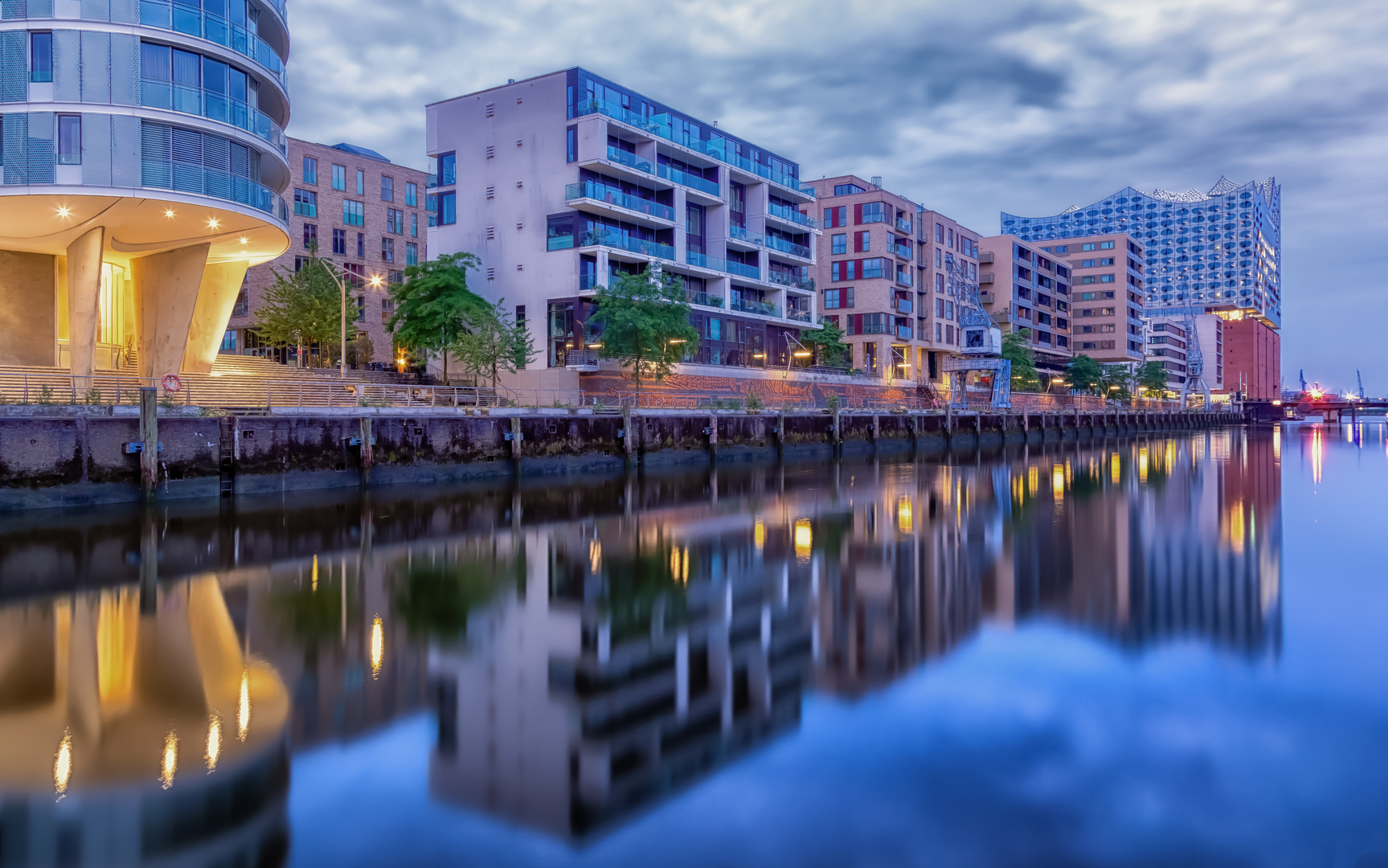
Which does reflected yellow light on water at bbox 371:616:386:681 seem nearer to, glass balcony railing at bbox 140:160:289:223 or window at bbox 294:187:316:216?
glass balcony railing at bbox 140:160:289:223

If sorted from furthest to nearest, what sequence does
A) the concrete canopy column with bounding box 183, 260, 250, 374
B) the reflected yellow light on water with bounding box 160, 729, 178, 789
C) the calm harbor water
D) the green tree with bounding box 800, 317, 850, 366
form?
the green tree with bounding box 800, 317, 850, 366, the concrete canopy column with bounding box 183, 260, 250, 374, the reflected yellow light on water with bounding box 160, 729, 178, 789, the calm harbor water

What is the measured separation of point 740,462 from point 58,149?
31478 millimetres

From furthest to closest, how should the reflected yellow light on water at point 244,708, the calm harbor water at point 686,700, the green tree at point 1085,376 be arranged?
the green tree at point 1085,376
the reflected yellow light on water at point 244,708
the calm harbor water at point 686,700

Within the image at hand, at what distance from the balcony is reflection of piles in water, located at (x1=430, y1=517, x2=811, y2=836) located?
197 feet

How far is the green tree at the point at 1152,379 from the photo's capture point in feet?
504

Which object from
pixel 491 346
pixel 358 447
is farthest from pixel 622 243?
pixel 358 447

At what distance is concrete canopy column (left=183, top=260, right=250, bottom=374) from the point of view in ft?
130

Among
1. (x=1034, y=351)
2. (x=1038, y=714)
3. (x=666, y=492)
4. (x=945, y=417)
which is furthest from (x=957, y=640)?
(x=1034, y=351)

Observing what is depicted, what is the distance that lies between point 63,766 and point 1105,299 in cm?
16457

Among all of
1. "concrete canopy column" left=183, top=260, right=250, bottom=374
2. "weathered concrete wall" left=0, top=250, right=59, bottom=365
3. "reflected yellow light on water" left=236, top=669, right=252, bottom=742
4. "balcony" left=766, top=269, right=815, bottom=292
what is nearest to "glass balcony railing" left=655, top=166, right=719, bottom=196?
"balcony" left=766, top=269, right=815, bottom=292

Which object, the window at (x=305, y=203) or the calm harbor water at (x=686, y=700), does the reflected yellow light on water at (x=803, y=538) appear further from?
the window at (x=305, y=203)

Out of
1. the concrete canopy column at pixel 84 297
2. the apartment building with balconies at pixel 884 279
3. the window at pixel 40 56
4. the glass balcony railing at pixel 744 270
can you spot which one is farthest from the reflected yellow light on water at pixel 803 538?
the apartment building with balconies at pixel 884 279

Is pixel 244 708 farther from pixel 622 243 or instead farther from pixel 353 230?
pixel 353 230

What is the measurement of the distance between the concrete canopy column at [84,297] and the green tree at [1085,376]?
4772 inches
